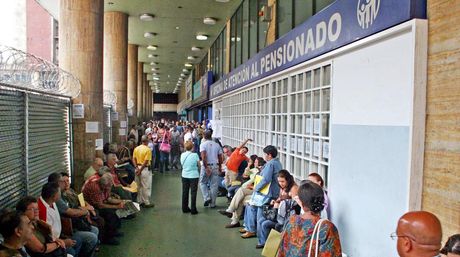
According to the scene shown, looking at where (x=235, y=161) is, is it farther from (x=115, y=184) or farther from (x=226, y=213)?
(x=115, y=184)

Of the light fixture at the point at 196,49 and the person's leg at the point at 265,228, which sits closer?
the person's leg at the point at 265,228

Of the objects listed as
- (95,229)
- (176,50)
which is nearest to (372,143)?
(95,229)

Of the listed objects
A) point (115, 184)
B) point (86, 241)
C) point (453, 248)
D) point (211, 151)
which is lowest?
point (86, 241)

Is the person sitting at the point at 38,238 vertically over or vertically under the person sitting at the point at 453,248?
under

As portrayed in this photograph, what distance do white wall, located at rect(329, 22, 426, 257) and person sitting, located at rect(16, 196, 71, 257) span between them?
286cm

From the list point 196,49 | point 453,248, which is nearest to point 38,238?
point 453,248

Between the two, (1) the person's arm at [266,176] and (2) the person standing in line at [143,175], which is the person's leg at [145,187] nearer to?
(2) the person standing in line at [143,175]

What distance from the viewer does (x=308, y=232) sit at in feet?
8.54

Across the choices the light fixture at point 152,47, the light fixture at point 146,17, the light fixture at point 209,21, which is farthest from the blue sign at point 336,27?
the light fixture at point 152,47

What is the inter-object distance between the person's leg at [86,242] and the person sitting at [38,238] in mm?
710

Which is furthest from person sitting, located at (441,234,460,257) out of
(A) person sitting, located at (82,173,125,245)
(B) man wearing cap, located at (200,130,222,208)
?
(B) man wearing cap, located at (200,130,222,208)

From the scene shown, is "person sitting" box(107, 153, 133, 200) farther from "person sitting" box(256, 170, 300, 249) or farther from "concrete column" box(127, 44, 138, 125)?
"concrete column" box(127, 44, 138, 125)

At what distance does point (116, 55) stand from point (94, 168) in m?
6.95

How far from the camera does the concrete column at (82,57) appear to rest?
6457 mm
